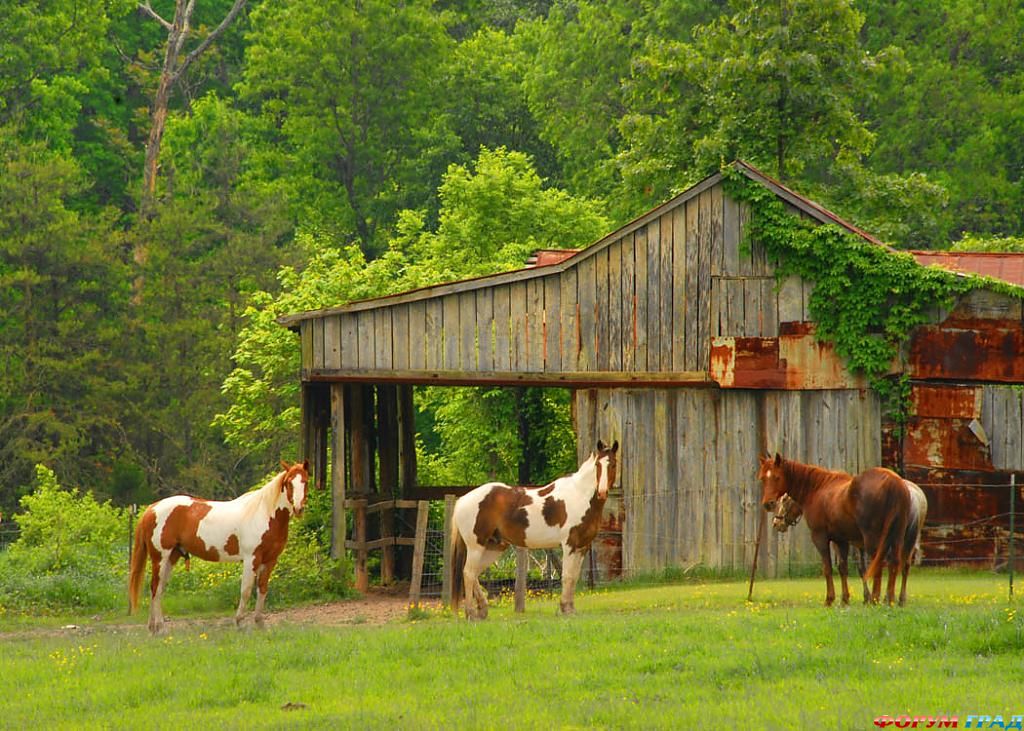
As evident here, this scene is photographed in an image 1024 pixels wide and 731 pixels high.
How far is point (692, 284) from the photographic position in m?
26.7

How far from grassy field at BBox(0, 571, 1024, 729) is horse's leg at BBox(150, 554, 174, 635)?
0.62 meters

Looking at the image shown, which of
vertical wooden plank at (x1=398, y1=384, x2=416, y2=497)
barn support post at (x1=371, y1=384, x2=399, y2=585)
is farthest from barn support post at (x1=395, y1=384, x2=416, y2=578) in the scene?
barn support post at (x1=371, y1=384, x2=399, y2=585)

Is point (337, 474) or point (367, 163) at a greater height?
point (367, 163)

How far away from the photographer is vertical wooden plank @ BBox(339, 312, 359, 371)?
1039 inches

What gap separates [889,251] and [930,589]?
21.3 feet

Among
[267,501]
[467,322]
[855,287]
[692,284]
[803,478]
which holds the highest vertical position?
[692,284]

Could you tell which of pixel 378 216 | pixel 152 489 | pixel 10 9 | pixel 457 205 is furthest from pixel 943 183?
pixel 10 9

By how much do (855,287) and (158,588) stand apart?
12408 millimetres

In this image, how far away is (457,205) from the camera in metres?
48.8

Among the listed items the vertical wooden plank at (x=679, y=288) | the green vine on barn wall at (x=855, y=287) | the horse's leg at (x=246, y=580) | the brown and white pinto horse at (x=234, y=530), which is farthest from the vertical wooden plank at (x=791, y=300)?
the horse's leg at (x=246, y=580)

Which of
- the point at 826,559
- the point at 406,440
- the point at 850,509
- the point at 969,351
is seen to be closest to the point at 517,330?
the point at 406,440

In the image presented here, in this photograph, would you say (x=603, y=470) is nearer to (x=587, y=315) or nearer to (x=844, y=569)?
(x=844, y=569)

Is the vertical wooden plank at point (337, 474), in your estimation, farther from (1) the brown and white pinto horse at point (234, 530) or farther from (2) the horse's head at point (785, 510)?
(2) the horse's head at point (785, 510)

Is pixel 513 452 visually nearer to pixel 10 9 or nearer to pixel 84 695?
pixel 84 695
